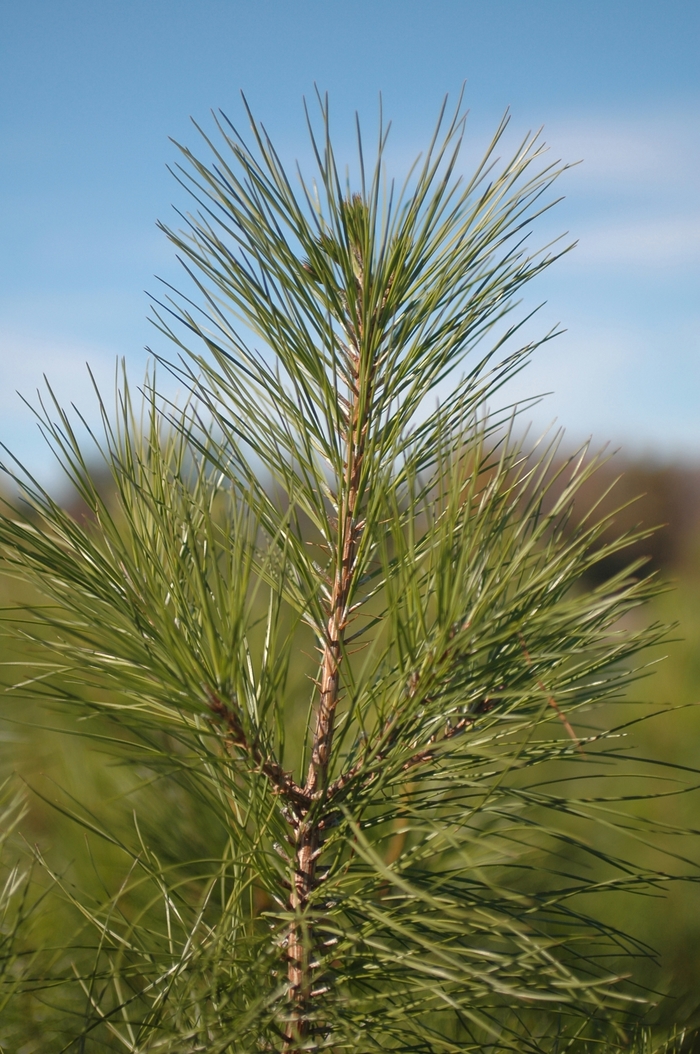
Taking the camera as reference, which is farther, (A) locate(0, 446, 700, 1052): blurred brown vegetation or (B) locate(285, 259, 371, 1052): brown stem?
(A) locate(0, 446, 700, 1052): blurred brown vegetation

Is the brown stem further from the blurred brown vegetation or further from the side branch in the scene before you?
the blurred brown vegetation

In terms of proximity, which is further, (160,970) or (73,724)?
(73,724)

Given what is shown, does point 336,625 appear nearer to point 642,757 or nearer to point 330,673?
point 330,673

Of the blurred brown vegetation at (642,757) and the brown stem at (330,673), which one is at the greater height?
the brown stem at (330,673)

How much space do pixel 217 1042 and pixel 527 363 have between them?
1.48ft

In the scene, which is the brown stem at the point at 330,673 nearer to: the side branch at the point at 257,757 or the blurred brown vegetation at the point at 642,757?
the side branch at the point at 257,757

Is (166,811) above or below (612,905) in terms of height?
above

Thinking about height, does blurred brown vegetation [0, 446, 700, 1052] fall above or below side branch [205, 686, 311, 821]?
below

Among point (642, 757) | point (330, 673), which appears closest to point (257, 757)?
point (330, 673)

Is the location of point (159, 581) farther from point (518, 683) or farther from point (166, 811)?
point (166, 811)

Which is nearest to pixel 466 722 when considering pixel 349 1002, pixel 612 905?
pixel 349 1002

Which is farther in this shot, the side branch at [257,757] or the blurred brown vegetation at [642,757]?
the blurred brown vegetation at [642,757]

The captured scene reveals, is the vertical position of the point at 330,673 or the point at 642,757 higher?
the point at 330,673

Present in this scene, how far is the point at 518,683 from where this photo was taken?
1.68 feet
